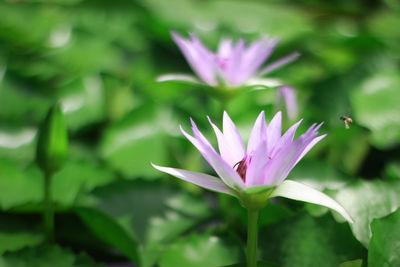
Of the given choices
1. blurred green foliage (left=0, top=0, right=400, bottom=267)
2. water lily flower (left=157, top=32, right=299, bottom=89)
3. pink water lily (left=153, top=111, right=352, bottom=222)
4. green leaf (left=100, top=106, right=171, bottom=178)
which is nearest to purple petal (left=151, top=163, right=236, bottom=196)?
pink water lily (left=153, top=111, right=352, bottom=222)

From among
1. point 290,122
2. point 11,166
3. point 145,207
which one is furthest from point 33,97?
point 290,122

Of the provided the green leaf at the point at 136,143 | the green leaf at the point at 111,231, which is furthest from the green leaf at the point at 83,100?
the green leaf at the point at 111,231

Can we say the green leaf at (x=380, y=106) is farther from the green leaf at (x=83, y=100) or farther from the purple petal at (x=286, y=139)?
the green leaf at (x=83, y=100)

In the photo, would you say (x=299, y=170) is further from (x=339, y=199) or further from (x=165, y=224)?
(x=165, y=224)

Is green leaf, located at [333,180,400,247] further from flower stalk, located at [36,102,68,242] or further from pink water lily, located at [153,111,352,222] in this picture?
flower stalk, located at [36,102,68,242]

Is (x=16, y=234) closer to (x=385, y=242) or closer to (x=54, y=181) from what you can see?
(x=54, y=181)
